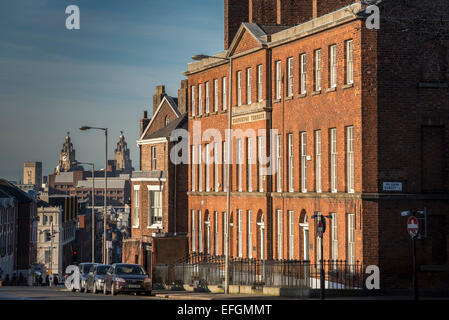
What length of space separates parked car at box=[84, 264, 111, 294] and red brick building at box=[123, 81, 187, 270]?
1838 cm

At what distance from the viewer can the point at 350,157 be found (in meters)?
41.5

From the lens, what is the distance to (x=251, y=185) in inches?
2112

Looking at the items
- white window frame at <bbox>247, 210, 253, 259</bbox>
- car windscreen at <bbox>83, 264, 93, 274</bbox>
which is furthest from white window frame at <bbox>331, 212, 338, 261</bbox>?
car windscreen at <bbox>83, 264, 93, 274</bbox>

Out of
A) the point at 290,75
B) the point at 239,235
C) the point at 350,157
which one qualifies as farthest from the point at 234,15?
the point at 350,157

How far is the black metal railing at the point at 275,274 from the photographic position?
40250mm

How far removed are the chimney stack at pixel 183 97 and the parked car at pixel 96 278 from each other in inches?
1248

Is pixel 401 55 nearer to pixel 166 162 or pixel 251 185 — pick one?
pixel 251 185

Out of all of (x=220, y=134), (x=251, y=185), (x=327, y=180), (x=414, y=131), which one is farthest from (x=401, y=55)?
(x=220, y=134)

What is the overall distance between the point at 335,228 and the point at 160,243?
2573 cm

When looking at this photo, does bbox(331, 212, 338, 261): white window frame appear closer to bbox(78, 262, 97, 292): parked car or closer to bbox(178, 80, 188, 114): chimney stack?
bbox(78, 262, 97, 292): parked car

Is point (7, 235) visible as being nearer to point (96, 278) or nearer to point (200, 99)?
point (200, 99)

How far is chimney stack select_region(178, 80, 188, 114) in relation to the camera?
77.9 metres

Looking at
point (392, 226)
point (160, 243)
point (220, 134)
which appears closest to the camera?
point (392, 226)

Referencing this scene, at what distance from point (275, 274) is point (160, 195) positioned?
102ft
